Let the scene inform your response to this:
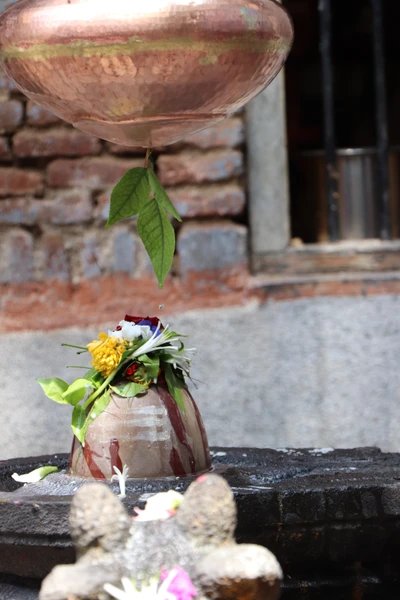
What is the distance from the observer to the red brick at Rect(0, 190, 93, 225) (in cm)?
258

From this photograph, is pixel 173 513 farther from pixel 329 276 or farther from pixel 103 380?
pixel 329 276

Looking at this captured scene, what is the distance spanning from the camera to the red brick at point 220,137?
256cm

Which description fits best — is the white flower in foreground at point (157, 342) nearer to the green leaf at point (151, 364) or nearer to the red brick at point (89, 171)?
the green leaf at point (151, 364)

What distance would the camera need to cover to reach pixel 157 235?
1.49m

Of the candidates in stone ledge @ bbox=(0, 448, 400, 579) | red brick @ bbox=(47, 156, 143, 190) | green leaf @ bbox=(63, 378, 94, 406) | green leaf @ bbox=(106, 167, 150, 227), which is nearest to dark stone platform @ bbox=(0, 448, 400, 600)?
stone ledge @ bbox=(0, 448, 400, 579)

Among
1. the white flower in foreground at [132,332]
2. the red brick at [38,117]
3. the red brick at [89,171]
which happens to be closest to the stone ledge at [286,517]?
the white flower in foreground at [132,332]

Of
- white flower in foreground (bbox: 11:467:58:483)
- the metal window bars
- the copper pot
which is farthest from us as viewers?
the metal window bars

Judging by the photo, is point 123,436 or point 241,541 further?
point 123,436

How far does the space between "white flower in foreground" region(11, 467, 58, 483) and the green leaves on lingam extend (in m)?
0.42

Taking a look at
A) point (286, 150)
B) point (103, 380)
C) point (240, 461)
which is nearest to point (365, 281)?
point (286, 150)

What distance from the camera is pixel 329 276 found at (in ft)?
8.58

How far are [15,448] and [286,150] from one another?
0.96m

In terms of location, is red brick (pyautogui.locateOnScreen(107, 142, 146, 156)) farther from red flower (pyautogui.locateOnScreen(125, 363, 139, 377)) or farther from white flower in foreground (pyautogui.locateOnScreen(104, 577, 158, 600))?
white flower in foreground (pyautogui.locateOnScreen(104, 577, 158, 600))

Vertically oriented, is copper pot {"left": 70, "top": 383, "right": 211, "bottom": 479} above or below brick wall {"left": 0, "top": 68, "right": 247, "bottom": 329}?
below
